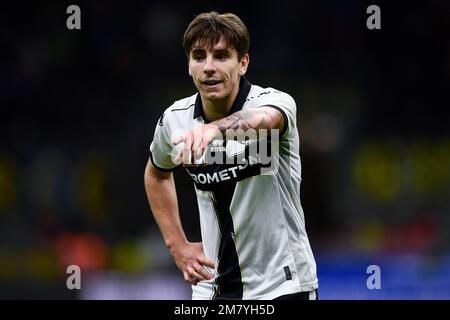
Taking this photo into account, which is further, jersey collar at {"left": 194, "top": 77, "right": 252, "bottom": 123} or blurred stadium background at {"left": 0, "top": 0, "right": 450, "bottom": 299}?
blurred stadium background at {"left": 0, "top": 0, "right": 450, "bottom": 299}

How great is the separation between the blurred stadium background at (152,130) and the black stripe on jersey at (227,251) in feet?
14.5

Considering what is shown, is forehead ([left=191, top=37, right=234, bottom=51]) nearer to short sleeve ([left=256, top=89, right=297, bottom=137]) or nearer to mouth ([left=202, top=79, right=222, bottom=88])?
mouth ([left=202, top=79, right=222, bottom=88])

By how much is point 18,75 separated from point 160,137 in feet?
22.3

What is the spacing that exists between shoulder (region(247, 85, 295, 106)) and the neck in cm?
9

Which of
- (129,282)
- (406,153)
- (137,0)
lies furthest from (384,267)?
(137,0)

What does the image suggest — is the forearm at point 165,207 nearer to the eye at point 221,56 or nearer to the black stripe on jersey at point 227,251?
the black stripe on jersey at point 227,251

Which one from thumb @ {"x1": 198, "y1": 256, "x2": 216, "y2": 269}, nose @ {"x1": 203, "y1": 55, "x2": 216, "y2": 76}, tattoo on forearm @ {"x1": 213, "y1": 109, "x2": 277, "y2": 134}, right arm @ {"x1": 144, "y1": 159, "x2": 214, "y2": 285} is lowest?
thumb @ {"x1": 198, "y1": 256, "x2": 216, "y2": 269}

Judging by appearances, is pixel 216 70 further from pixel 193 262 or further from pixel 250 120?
pixel 193 262

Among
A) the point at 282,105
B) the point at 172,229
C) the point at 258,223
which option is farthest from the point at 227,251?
the point at 282,105

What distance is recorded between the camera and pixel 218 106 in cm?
493

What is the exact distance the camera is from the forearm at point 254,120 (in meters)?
4.39

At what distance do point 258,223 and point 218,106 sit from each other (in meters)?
0.69

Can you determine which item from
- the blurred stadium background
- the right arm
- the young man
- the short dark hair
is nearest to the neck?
the young man

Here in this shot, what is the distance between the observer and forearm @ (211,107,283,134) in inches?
173
